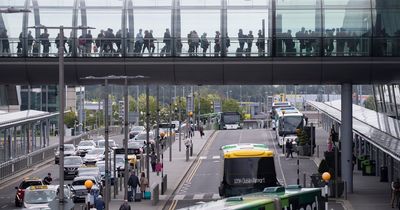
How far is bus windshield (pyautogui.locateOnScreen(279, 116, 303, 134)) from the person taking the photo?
97938 mm

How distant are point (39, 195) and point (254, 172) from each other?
10914 mm

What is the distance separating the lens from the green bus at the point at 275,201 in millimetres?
28656

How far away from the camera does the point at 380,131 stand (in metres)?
64.6

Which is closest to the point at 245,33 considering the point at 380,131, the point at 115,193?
the point at 115,193

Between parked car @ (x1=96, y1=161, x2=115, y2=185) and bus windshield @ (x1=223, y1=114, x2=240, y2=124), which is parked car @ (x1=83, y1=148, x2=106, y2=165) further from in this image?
bus windshield @ (x1=223, y1=114, x2=240, y2=124)

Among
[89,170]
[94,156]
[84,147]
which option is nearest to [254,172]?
[89,170]

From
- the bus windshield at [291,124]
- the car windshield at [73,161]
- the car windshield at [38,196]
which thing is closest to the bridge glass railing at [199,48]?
the car windshield at [38,196]

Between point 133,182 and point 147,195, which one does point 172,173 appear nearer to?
point 147,195

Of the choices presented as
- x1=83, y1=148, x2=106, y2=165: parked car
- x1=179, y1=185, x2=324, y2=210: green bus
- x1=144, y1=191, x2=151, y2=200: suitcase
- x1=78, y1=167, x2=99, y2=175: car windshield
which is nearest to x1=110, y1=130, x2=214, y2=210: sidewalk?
x1=144, y1=191, x2=151, y2=200: suitcase

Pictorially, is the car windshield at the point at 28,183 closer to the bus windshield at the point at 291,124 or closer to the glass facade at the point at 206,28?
the glass facade at the point at 206,28

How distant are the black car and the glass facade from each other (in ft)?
65.2

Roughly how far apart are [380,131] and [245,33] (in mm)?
16827

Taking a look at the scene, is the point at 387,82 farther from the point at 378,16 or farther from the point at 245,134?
the point at 245,134

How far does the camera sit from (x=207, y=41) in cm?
5103
